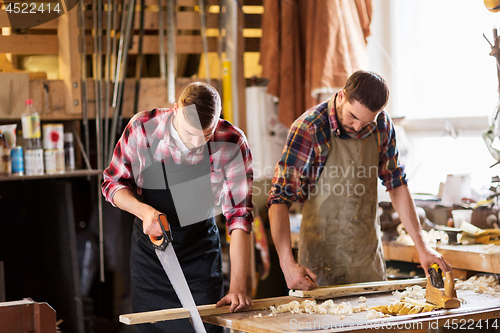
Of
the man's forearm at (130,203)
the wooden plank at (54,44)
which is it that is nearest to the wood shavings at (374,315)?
the man's forearm at (130,203)

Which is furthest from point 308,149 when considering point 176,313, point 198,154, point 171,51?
point 171,51

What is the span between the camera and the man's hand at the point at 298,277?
5.88 feet

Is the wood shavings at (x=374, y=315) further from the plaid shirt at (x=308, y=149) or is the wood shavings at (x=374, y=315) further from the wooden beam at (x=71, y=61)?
the wooden beam at (x=71, y=61)

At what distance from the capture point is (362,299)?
174 cm

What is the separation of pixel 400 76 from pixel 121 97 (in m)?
1.78

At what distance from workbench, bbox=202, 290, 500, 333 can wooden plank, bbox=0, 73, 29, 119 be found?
169 centimetres

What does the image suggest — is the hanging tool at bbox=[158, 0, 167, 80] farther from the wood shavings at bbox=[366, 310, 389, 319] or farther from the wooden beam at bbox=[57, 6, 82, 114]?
the wood shavings at bbox=[366, 310, 389, 319]

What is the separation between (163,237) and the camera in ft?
5.25

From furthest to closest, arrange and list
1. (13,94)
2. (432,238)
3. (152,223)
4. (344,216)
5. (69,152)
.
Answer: (69,152) < (13,94) < (432,238) < (344,216) < (152,223)

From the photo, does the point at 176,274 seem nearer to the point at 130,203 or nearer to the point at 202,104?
the point at 130,203

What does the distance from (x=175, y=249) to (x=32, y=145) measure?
1.21 meters

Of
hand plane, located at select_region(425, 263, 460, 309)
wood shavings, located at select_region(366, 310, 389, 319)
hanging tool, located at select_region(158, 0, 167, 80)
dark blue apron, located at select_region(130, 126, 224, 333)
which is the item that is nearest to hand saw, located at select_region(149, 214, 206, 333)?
dark blue apron, located at select_region(130, 126, 224, 333)

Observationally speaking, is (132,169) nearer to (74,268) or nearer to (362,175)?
(362,175)

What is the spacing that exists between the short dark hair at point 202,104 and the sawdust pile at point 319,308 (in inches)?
24.4
